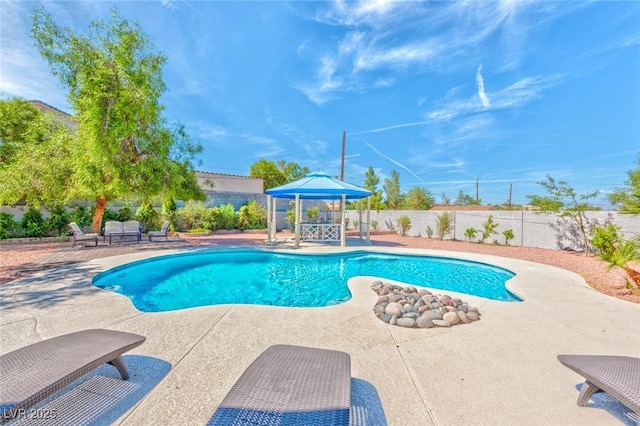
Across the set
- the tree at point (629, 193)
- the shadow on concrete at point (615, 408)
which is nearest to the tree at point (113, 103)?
the shadow on concrete at point (615, 408)

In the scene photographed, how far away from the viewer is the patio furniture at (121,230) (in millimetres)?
11801

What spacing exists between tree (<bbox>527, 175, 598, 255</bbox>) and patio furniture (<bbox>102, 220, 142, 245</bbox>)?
59.2 ft

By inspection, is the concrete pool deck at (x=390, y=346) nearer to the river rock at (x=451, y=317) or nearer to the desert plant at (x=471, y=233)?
the river rock at (x=451, y=317)

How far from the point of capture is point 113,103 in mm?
10539

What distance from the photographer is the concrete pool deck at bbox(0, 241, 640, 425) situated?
221cm

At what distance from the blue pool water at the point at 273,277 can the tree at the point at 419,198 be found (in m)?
25.4

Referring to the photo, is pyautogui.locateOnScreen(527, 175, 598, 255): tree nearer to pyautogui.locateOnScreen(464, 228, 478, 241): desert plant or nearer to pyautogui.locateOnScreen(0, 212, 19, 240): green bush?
pyautogui.locateOnScreen(464, 228, 478, 241): desert plant

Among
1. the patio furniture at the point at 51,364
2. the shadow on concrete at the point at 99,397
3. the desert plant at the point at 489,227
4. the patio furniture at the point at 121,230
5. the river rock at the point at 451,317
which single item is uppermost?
the desert plant at the point at 489,227

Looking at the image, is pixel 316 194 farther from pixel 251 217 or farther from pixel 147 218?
pixel 147 218

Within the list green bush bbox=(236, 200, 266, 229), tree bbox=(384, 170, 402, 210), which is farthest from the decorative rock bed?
tree bbox=(384, 170, 402, 210)

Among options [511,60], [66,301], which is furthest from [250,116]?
[66,301]

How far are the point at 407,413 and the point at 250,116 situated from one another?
24.8 meters

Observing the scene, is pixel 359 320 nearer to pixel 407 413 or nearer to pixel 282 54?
pixel 407 413

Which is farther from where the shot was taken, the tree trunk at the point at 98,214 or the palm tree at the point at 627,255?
the tree trunk at the point at 98,214
